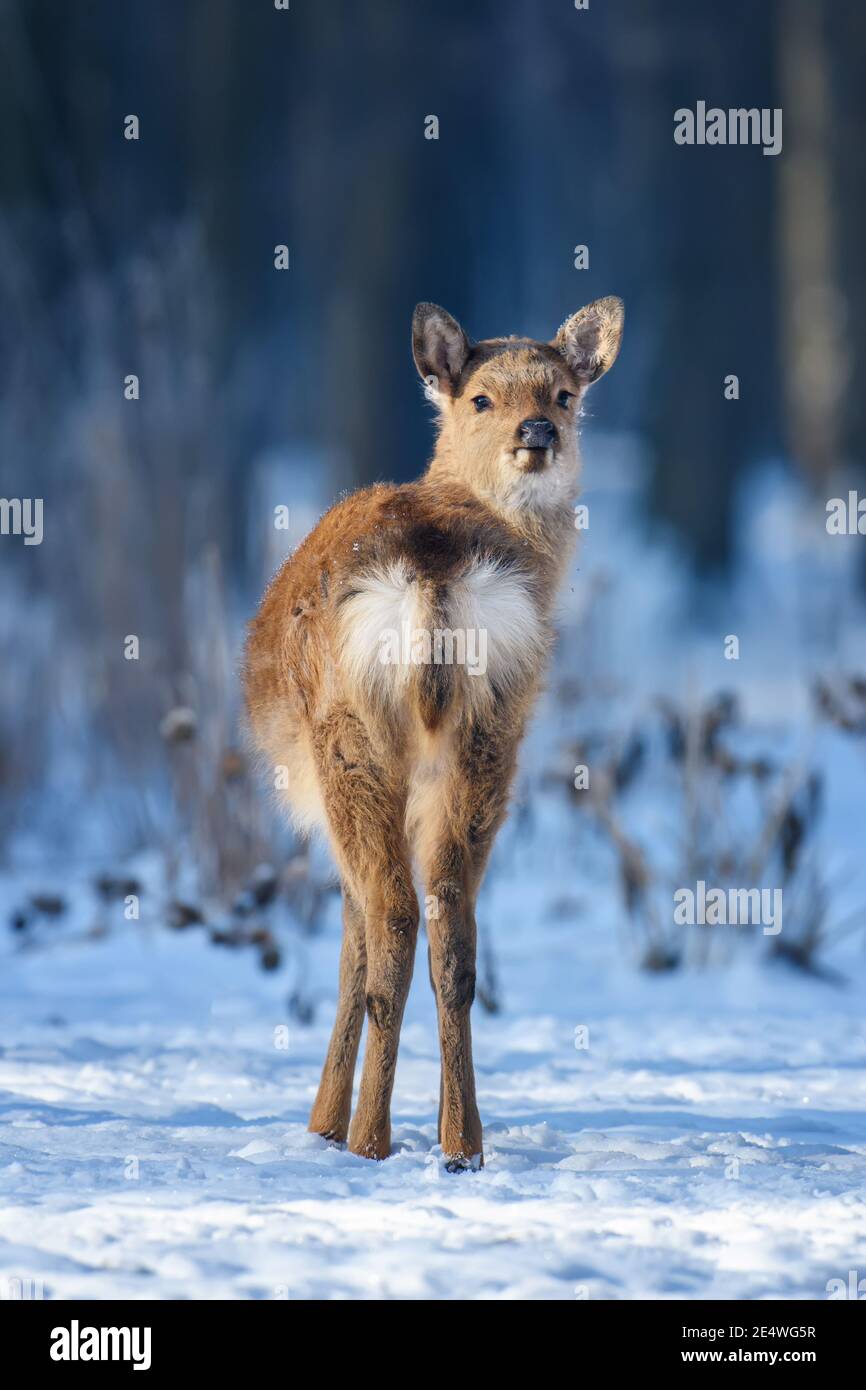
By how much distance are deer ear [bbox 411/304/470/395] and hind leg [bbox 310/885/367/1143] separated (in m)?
1.50

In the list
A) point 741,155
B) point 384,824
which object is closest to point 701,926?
point 384,824

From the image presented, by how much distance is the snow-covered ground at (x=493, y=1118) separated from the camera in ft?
11.6

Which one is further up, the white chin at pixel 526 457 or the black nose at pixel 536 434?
the black nose at pixel 536 434

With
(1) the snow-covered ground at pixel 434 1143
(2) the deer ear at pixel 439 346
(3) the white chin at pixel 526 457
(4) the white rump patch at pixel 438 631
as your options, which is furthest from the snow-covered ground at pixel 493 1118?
(2) the deer ear at pixel 439 346

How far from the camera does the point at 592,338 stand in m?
5.12

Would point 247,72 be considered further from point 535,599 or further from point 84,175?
point 535,599

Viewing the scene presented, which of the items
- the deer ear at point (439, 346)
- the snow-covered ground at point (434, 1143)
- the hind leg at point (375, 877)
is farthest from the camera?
the deer ear at point (439, 346)

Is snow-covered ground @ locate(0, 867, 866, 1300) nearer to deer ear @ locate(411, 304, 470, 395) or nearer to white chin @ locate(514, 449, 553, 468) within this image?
white chin @ locate(514, 449, 553, 468)

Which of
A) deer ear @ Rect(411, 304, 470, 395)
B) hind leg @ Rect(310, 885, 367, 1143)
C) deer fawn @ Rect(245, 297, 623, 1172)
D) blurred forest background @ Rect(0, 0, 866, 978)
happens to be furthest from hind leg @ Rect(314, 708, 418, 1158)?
blurred forest background @ Rect(0, 0, 866, 978)

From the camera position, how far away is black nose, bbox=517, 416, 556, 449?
4.62 metres

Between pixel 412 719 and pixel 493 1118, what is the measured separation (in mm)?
1389

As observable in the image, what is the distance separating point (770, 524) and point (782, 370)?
8.89 feet

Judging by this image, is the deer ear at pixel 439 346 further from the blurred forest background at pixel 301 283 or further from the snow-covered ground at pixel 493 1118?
the blurred forest background at pixel 301 283

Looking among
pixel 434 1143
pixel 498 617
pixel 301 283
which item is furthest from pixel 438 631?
pixel 301 283
